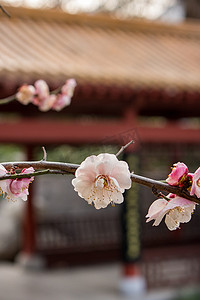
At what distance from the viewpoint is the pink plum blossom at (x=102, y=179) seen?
0.74 m

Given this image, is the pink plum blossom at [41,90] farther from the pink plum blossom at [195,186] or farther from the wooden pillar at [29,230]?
the wooden pillar at [29,230]

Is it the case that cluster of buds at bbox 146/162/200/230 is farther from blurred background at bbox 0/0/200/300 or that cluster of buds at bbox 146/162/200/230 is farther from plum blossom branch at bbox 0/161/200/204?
blurred background at bbox 0/0/200/300

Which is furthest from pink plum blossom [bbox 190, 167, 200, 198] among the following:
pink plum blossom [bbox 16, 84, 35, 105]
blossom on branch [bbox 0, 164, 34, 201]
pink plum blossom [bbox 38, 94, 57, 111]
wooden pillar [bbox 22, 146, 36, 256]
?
wooden pillar [bbox 22, 146, 36, 256]

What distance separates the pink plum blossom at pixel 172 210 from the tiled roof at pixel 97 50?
317 centimetres

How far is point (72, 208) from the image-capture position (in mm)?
8469

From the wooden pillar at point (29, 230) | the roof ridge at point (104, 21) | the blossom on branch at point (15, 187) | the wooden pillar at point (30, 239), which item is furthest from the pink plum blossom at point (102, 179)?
the wooden pillar at point (29, 230)

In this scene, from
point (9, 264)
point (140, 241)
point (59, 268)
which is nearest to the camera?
point (140, 241)

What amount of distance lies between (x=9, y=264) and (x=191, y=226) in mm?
2973

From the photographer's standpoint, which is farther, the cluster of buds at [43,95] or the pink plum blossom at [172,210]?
the cluster of buds at [43,95]

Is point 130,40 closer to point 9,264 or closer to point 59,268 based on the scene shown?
point 59,268

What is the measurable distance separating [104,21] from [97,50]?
0.89 meters

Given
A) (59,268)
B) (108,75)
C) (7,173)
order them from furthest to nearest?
(59,268) → (108,75) → (7,173)

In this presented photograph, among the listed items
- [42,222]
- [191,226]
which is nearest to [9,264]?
[42,222]

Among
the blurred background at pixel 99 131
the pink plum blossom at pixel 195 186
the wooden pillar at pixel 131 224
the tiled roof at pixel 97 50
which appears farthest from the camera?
the wooden pillar at pixel 131 224
